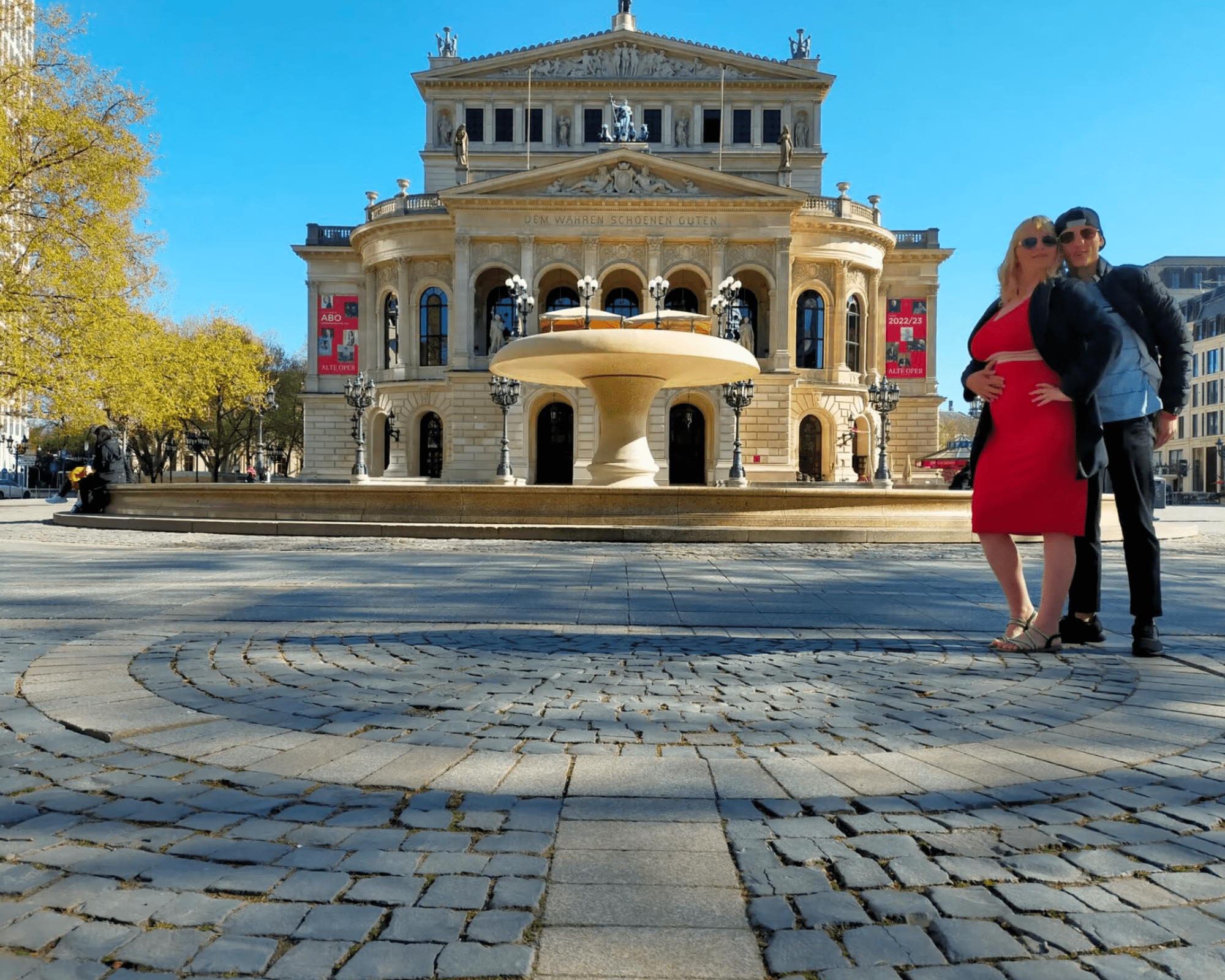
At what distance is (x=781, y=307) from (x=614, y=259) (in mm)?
7898

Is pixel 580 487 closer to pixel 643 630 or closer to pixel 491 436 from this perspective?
pixel 643 630

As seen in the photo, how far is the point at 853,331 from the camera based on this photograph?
43.9 m

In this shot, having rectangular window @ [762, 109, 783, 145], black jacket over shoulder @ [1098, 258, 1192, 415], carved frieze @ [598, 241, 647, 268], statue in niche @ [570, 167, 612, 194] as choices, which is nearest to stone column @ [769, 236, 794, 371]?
carved frieze @ [598, 241, 647, 268]

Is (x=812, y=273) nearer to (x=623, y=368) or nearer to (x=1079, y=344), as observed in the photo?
(x=623, y=368)

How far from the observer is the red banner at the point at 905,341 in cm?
4634

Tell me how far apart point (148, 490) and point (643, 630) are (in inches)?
625

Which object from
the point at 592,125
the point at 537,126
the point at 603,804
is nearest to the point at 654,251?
the point at 592,125

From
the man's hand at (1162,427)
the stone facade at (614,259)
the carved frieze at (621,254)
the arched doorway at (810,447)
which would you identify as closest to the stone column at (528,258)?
the stone facade at (614,259)

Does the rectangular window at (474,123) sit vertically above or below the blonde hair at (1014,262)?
above

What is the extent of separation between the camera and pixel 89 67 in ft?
73.0

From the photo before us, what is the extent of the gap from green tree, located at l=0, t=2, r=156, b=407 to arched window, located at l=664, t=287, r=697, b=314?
2467cm

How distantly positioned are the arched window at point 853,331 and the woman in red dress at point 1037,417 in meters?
39.9

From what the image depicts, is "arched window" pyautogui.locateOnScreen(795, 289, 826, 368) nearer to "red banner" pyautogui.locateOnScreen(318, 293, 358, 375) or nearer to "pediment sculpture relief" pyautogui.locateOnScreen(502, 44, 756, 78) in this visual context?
"pediment sculpture relief" pyautogui.locateOnScreen(502, 44, 756, 78)

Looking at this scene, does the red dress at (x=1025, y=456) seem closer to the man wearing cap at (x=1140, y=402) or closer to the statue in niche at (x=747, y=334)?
the man wearing cap at (x=1140, y=402)
